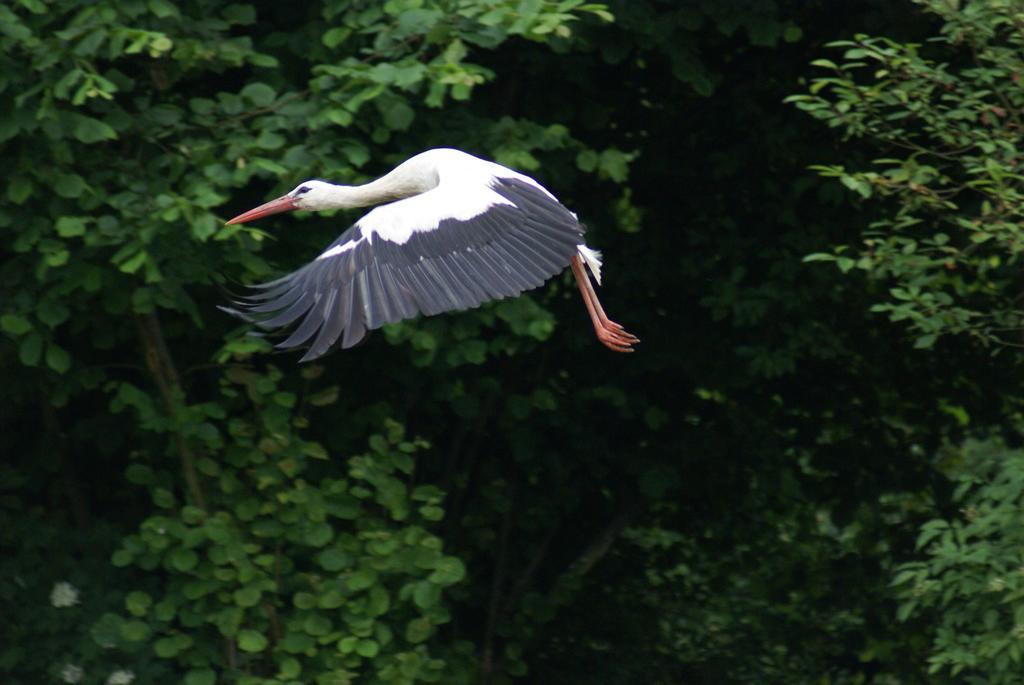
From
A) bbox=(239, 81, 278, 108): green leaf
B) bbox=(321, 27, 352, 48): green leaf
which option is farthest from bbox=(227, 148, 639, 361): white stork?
bbox=(321, 27, 352, 48): green leaf

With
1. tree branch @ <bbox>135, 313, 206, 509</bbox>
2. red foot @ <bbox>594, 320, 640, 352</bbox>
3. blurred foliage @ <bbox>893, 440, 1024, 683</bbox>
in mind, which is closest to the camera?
blurred foliage @ <bbox>893, 440, 1024, 683</bbox>

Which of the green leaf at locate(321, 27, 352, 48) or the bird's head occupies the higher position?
the green leaf at locate(321, 27, 352, 48)

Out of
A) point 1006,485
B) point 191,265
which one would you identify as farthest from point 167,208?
point 1006,485

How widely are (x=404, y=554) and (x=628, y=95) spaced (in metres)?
1.99

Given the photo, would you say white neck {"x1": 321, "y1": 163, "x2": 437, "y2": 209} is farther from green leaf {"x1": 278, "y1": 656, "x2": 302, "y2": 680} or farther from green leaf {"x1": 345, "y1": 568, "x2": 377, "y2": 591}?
green leaf {"x1": 278, "y1": 656, "x2": 302, "y2": 680}

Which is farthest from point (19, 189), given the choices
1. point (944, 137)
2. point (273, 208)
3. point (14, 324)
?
point (944, 137)

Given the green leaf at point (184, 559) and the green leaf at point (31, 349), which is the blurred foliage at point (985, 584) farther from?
the green leaf at point (31, 349)

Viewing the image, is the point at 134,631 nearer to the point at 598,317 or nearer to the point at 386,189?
the point at 386,189

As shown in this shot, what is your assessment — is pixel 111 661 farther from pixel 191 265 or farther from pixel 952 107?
pixel 952 107

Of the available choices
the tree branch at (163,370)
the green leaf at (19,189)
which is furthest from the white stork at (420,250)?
the green leaf at (19,189)

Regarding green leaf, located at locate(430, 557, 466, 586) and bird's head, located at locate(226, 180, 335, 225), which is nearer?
bird's head, located at locate(226, 180, 335, 225)

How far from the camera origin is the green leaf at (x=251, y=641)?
5641mm

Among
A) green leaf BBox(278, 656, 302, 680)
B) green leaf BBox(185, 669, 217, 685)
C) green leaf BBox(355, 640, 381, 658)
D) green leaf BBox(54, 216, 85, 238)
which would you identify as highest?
green leaf BBox(54, 216, 85, 238)

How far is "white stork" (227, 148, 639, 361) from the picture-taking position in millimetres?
4590
